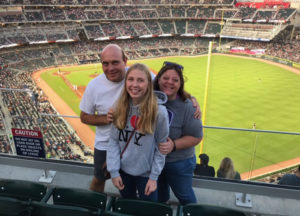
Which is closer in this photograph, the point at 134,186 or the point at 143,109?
the point at 143,109

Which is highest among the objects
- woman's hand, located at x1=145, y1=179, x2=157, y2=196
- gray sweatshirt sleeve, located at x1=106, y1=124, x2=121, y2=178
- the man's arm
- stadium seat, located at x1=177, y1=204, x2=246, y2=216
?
the man's arm

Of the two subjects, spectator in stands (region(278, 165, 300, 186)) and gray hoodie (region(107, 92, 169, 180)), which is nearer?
gray hoodie (region(107, 92, 169, 180))

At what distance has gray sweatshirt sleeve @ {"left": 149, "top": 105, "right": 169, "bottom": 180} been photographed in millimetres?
2209

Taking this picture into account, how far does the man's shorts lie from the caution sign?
112cm

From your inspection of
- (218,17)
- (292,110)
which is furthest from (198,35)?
(292,110)

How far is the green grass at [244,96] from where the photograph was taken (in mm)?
8625

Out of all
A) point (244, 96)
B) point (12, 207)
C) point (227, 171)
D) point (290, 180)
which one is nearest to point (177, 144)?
point (12, 207)

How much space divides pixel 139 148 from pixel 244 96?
19.6m

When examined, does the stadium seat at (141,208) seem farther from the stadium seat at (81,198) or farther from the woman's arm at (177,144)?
the woman's arm at (177,144)

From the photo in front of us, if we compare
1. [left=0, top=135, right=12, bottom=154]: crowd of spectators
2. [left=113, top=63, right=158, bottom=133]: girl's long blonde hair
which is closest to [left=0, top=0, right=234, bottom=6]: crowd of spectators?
[left=0, top=135, right=12, bottom=154]: crowd of spectators

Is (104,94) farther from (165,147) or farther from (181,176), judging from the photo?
(181,176)

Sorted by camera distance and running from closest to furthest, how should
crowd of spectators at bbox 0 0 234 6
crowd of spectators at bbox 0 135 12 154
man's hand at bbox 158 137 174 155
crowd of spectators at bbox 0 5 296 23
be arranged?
man's hand at bbox 158 137 174 155 → crowd of spectators at bbox 0 135 12 154 → crowd of spectators at bbox 0 0 234 6 → crowd of spectators at bbox 0 5 296 23

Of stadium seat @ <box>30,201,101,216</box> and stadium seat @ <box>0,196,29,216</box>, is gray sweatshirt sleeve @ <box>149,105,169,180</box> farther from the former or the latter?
stadium seat @ <box>0,196,29,216</box>

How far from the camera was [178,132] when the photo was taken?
8.23ft
